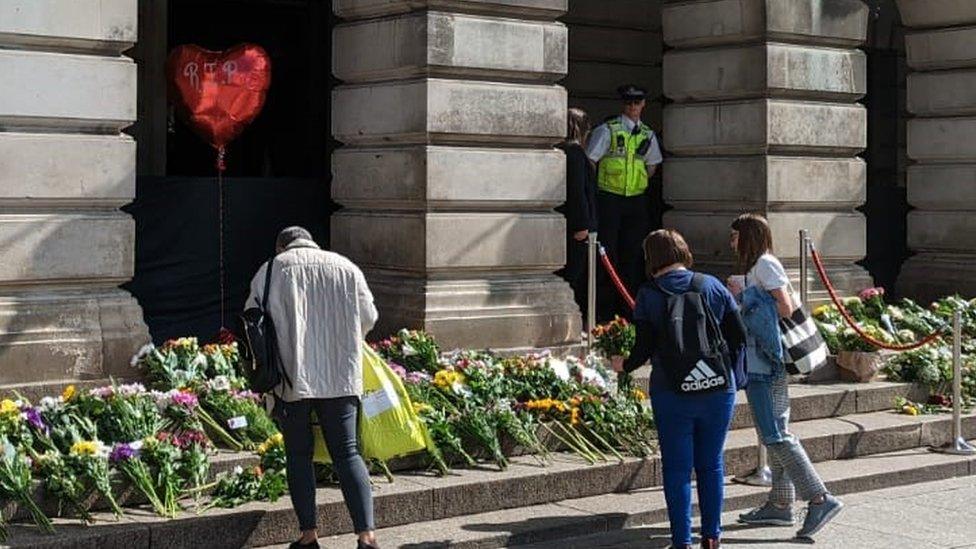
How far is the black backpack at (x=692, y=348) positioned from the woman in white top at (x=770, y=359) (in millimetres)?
872

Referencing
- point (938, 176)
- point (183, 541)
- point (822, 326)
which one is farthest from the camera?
point (938, 176)

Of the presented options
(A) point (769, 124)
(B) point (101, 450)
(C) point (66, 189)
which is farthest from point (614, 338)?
(B) point (101, 450)

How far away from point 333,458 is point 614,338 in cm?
447

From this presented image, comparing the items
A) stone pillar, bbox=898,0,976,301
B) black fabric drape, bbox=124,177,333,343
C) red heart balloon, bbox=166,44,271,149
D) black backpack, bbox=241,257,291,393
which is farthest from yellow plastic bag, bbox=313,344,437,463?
stone pillar, bbox=898,0,976,301

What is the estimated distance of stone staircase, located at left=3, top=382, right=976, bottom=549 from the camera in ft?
28.4

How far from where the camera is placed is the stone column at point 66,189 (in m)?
10.9

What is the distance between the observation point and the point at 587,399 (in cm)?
1104

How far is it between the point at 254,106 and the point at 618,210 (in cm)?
382

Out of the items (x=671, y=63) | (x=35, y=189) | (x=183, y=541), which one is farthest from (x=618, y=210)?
(x=183, y=541)

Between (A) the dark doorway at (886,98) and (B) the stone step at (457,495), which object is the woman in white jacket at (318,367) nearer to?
(B) the stone step at (457,495)

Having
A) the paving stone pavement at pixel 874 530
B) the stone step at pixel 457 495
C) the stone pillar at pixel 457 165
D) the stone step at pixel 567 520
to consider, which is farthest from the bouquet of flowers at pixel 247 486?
the stone pillar at pixel 457 165

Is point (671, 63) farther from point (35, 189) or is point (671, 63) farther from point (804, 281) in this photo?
point (35, 189)

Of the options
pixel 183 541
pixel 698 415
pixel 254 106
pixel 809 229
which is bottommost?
pixel 183 541

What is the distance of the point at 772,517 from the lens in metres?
9.95
